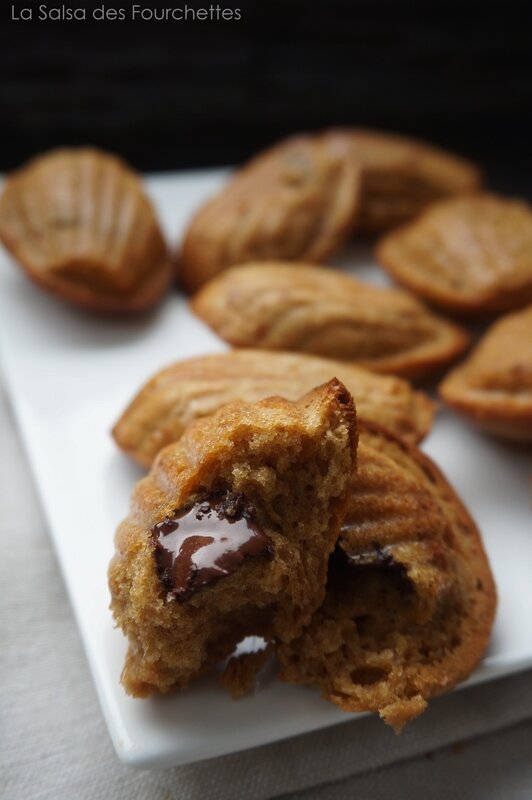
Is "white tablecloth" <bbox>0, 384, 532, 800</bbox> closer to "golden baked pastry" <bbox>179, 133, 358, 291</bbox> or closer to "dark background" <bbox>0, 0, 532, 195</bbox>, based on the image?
"golden baked pastry" <bbox>179, 133, 358, 291</bbox>

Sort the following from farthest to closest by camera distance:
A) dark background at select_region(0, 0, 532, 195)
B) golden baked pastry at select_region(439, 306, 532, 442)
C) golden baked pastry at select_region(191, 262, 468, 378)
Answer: dark background at select_region(0, 0, 532, 195), golden baked pastry at select_region(191, 262, 468, 378), golden baked pastry at select_region(439, 306, 532, 442)

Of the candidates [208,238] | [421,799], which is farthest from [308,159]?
[421,799]

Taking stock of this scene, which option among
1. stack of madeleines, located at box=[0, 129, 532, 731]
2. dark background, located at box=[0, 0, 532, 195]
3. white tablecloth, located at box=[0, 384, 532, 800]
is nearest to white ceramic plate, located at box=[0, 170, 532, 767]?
stack of madeleines, located at box=[0, 129, 532, 731]

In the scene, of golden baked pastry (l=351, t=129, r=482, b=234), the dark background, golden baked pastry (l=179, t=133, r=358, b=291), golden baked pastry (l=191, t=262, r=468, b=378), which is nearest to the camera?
golden baked pastry (l=191, t=262, r=468, b=378)

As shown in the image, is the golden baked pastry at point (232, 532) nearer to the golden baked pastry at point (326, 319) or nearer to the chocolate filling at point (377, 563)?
the chocolate filling at point (377, 563)

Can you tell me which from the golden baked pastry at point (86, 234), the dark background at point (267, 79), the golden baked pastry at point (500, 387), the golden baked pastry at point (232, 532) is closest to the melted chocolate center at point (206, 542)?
the golden baked pastry at point (232, 532)

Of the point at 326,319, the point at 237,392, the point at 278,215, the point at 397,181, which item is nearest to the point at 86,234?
the point at 278,215
